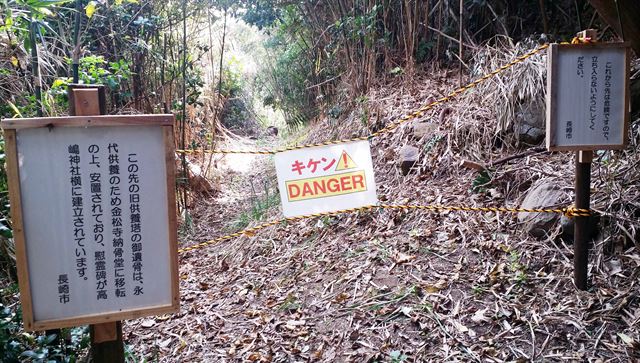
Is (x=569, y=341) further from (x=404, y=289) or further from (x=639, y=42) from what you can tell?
(x=639, y=42)

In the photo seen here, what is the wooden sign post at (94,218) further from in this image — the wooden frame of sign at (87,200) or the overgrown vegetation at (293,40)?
the overgrown vegetation at (293,40)

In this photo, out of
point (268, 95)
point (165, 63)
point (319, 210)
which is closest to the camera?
point (319, 210)

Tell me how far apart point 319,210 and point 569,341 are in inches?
57.4

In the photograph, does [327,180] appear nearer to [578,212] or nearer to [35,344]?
[578,212]

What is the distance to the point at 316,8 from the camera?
721cm

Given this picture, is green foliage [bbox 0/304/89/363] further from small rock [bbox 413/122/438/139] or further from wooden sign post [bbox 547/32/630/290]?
small rock [bbox 413/122/438/139]

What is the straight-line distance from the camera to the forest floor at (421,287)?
240cm

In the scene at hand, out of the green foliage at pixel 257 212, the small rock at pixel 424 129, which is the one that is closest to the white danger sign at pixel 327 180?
the small rock at pixel 424 129

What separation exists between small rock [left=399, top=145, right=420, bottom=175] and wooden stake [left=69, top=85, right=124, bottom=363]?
300cm

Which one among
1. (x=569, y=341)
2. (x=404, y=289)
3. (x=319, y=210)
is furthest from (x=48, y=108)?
(x=569, y=341)

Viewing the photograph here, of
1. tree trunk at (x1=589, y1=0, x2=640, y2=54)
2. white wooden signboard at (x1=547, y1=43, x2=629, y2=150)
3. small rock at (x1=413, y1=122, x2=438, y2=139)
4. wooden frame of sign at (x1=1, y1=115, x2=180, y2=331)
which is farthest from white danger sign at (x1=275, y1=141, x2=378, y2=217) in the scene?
small rock at (x1=413, y1=122, x2=438, y2=139)

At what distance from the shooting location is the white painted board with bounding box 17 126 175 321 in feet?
5.22

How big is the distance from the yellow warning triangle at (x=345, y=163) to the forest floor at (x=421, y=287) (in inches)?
30.0

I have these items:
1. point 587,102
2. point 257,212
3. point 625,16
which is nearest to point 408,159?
point 257,212
